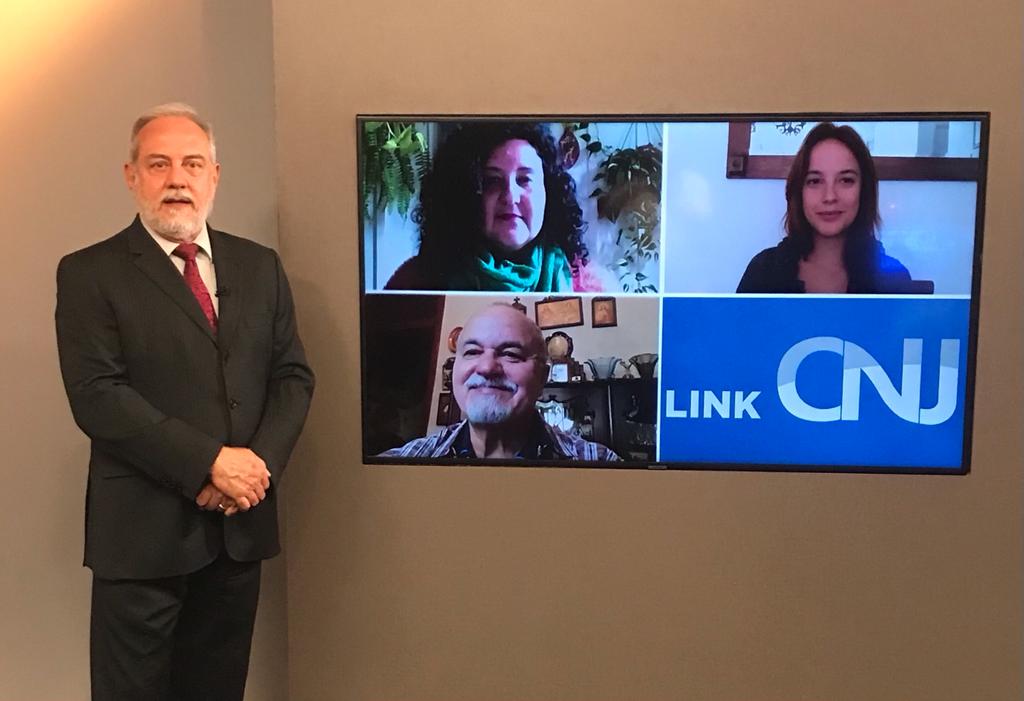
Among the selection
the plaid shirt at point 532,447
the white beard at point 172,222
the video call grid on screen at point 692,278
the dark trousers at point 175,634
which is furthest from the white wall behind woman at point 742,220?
the dark trousers at point 175,634

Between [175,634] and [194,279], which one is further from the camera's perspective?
[175,634]

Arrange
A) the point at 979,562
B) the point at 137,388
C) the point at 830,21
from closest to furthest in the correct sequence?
the point at 137,388 → the point at 830,21 → the point at 979,562

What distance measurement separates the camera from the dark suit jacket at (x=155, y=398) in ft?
6.02

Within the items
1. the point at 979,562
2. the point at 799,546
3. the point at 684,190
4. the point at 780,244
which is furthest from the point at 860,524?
the point at 684,190

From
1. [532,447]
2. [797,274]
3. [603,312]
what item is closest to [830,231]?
[797,274]

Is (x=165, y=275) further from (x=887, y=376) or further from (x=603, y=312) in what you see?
(x=887, y=376)

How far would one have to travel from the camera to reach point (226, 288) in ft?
6.49

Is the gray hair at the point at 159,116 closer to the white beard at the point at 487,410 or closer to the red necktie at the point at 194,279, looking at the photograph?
the red necktie at the point at 194,279

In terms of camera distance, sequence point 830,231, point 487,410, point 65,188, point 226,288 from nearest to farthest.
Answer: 1. point 226,288
2. point 830,231
3. point 487,410
4. point 65,188

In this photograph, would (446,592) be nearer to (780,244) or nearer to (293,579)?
(293,579)

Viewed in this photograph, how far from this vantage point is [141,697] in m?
1.93

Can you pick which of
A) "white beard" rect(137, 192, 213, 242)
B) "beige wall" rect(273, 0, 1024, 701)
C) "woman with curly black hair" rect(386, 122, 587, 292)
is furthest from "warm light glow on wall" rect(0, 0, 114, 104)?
"woman with curly black hair" rect(386, 122, 587, 292)

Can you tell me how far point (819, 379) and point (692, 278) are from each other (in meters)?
0.42

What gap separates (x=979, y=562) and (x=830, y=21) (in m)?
1.45
